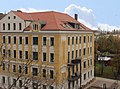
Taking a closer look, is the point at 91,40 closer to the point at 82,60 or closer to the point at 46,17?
the point at 82,60

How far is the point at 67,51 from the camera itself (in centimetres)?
3453

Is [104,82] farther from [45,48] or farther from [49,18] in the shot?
[49,18]

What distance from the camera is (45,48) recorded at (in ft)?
110

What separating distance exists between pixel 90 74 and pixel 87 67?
2.65 metres

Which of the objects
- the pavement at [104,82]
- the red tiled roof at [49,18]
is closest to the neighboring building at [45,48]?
the red tiled roof at [49,18]

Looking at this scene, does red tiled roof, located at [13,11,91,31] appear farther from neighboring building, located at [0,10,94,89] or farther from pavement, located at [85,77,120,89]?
pavement, located at [85,77,120,89]

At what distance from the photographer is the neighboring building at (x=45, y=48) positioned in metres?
32.8

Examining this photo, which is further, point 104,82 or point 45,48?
point 104,82

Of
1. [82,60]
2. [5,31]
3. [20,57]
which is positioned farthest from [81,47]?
[5,31]

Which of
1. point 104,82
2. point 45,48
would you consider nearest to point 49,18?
point 45,48

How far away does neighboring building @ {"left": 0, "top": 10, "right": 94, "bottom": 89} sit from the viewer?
32812 mm

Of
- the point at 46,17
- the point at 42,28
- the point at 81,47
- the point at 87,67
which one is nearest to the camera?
the point at 42,28

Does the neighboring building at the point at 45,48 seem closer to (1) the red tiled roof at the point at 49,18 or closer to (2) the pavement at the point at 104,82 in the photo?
(1) the red tiled roof at the point at 49,18

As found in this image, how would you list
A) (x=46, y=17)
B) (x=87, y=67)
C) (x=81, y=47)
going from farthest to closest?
(x=87, y=67) → (x=81, y=47) → (x=46, y=17)
